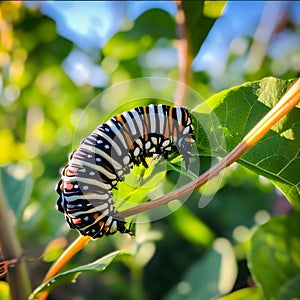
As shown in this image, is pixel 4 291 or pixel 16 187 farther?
pixel 16 187

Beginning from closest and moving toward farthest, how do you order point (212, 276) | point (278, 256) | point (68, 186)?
point (68, 186) → point (278, 256) → point (212, 276)

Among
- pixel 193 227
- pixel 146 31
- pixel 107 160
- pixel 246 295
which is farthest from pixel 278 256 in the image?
pixel 146 31

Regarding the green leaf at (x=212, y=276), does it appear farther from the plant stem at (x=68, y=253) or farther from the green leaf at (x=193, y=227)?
the plant stem at (x=68, y=253)

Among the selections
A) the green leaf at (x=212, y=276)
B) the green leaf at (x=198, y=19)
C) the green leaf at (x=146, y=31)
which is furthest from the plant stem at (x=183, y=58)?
the green leaf at (x=212, y=276)

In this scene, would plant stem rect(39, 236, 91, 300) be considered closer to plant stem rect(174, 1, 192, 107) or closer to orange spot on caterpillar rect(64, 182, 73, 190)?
orange spot on caterpillar rect(64, 182, 73, 190)

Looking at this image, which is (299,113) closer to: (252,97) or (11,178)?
(252,97)

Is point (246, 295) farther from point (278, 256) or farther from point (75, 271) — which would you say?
point (75, 271)

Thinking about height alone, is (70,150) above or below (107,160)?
below
